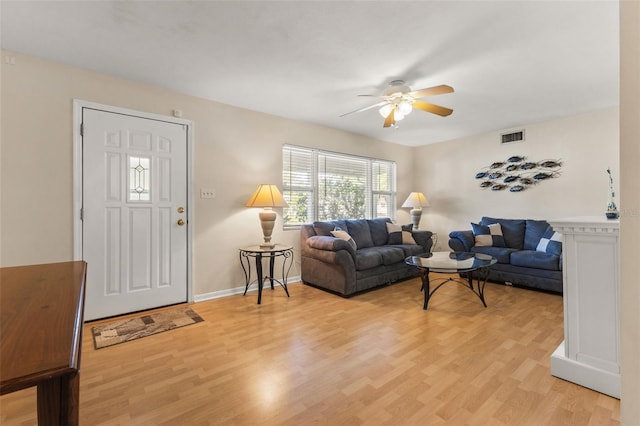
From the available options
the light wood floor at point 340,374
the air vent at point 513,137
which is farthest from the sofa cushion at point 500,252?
the air vent at point 513,137

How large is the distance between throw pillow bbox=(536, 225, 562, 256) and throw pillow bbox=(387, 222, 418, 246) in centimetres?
161

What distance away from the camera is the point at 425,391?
5.56 ft

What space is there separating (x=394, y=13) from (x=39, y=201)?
3.20m

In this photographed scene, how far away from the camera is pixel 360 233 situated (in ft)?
14.3

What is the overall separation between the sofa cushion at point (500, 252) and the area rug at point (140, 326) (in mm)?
3760

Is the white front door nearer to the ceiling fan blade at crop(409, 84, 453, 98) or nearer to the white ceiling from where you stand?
the white ceiling

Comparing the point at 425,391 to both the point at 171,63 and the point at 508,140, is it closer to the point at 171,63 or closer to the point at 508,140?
the point at 171,63

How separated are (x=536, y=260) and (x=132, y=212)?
15.2 ft

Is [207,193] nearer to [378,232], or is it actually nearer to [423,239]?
[378,232]

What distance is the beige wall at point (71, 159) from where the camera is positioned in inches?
96.1

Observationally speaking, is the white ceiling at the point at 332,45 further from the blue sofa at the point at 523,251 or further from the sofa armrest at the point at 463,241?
the sofa armrest at the point at 463,241

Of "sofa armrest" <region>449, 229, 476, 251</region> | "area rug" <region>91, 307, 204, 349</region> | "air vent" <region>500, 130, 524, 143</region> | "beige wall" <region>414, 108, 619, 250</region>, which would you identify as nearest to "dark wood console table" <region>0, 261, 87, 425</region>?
"area rug" <region>91, 307, 204, 349</region>

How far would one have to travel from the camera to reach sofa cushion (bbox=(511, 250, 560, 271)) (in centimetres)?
350

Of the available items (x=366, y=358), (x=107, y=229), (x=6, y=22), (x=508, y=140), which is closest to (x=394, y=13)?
(x=366, y=358)
